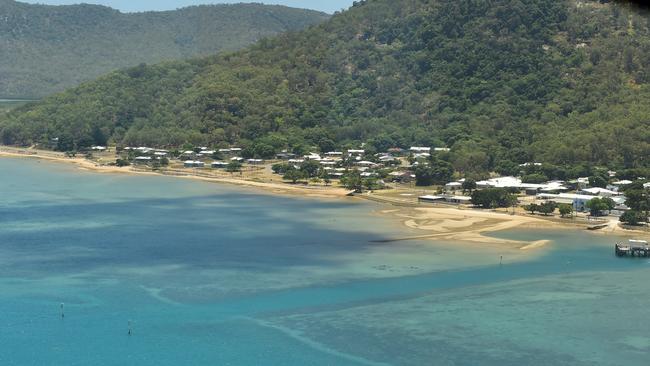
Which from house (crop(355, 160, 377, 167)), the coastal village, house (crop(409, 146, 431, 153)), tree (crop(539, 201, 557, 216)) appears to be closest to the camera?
tree (crop(539, 201, 557, 216))

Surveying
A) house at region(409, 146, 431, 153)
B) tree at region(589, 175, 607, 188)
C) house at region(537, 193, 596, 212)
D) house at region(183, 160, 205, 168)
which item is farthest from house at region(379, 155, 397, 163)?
tree at region(589, 175, 607, 188)

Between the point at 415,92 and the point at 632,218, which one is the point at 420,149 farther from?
the point at 632,218

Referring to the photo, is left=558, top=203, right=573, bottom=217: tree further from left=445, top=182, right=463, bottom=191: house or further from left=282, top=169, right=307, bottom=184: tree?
left=282, top=169, right=307, bottom=184: tree

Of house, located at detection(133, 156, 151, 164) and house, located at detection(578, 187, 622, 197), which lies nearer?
house, located at detection(578, 187, 622, 197)

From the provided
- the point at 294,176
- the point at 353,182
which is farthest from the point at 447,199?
the point at 294,176

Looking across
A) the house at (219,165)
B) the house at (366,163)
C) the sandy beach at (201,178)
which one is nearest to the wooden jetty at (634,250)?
the sandy beach at (201,178)

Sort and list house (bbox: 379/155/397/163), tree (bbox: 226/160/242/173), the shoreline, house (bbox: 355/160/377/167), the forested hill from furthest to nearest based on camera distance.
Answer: house (bbox: 379/155/397/163)
tree (bbox: 226/160/242/173)
house (bbox: 355/160/377/167)
the forested hill
the shoreline
